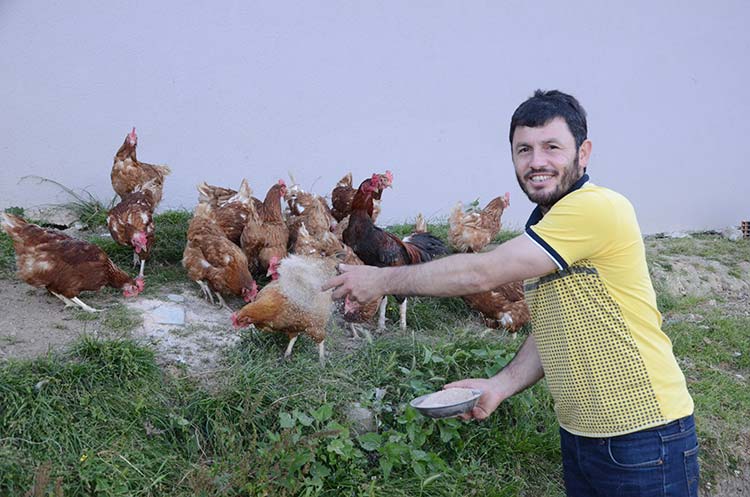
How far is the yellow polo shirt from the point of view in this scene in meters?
2.24

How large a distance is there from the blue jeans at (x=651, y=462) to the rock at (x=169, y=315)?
3019mm

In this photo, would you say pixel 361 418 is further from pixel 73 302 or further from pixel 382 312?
pixel 73 302

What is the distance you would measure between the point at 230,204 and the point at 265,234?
460 mm

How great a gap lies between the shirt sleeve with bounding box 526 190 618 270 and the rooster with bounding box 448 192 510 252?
437 cm

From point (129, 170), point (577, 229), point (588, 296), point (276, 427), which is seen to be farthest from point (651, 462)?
point (129, 170)

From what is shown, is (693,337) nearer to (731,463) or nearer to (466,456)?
(731,463)

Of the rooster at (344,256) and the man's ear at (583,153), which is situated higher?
the man's ear at (583,153)

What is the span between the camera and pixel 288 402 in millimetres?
3500

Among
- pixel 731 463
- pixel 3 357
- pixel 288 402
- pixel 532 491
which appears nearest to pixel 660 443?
pixel 532 491

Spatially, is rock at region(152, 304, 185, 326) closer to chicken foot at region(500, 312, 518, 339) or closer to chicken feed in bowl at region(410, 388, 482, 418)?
chicken feed in bowl at region(410, 388, 482, 418)

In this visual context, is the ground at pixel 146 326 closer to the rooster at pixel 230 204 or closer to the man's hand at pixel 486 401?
the rooster at pixel 230 204

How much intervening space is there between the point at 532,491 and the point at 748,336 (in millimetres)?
3318

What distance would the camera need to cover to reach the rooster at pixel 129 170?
5816 millimetres

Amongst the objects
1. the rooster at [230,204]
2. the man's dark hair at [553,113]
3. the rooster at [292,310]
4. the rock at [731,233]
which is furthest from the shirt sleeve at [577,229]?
the rock at [731,233]
